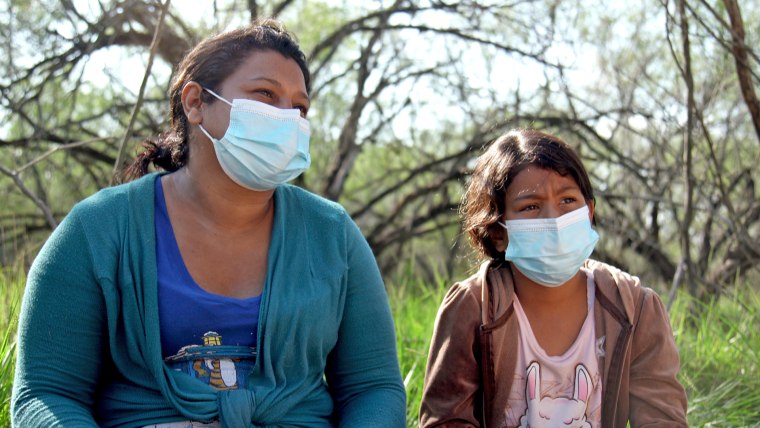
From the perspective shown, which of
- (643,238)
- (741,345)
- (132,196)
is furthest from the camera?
(643,238)

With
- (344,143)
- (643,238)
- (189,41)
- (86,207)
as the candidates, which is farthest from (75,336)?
(643,238)

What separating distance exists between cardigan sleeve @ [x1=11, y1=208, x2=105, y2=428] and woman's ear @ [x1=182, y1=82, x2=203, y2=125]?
19.0 inches

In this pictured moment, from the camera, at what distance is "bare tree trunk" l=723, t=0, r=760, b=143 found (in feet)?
13.4

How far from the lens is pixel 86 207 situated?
2.31 metres

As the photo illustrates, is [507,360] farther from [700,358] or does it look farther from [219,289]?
[700,358]

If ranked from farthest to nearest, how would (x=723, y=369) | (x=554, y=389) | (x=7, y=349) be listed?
(x=723, y=369)
(x=7, y=349)
(x=554, y=389)

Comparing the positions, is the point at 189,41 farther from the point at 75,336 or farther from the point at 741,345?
the point at 741,345

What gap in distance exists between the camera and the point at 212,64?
8.33 ft

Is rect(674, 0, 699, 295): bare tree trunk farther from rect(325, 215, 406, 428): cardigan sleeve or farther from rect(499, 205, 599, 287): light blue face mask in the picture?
rect(325, 215, 406, 428): cardigan sleeve

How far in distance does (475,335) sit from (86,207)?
45.3 inches

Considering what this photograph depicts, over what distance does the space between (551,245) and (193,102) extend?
3.63 feet

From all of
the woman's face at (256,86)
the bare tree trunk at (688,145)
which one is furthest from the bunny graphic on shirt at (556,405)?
the bare tree trunk at (688,145)

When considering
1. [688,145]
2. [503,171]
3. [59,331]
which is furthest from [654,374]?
[688,145]

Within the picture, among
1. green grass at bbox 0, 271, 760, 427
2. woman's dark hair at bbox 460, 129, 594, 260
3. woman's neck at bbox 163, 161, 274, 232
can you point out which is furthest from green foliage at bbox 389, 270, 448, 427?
woman's neck at bbox 163, 161, 274, 232
